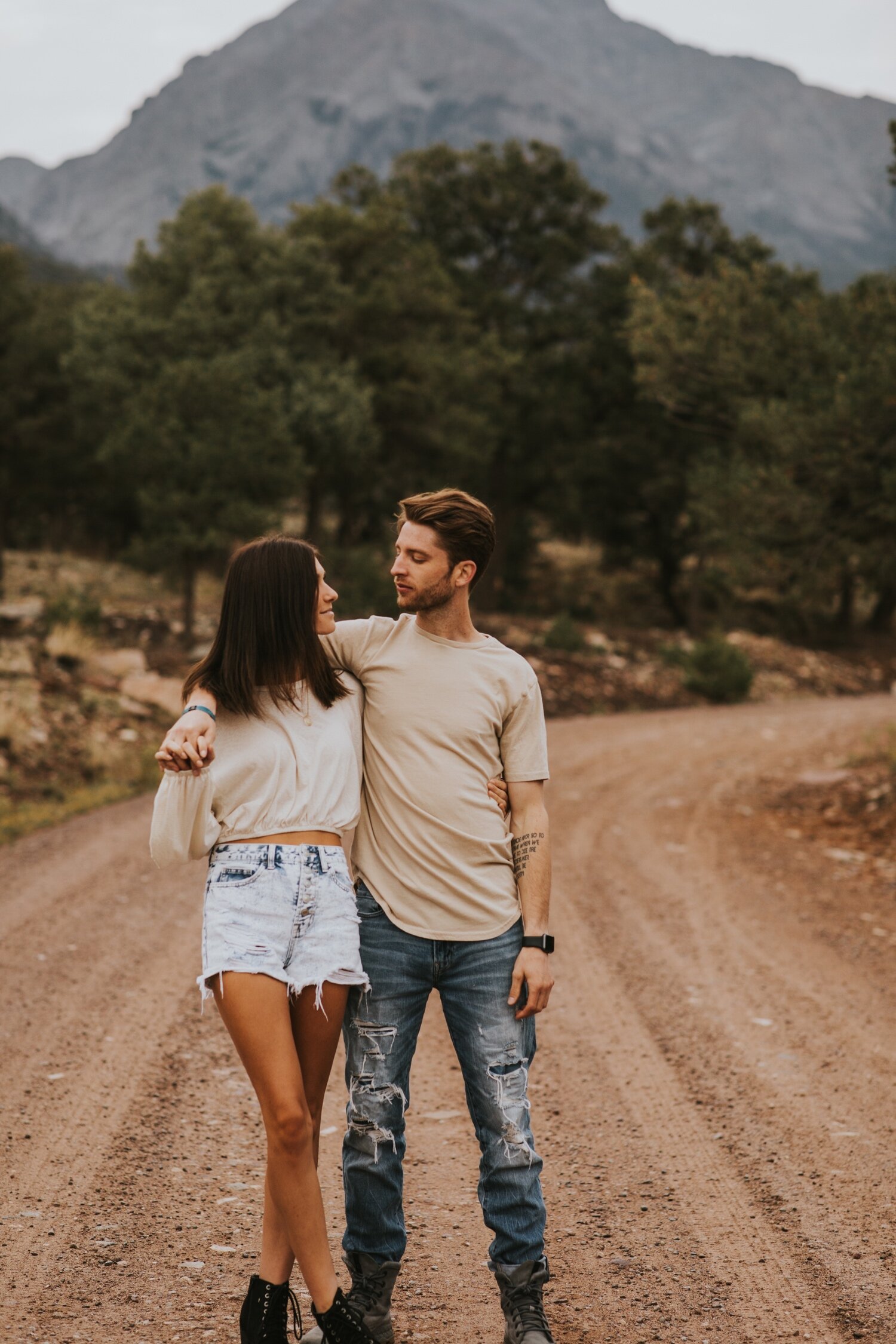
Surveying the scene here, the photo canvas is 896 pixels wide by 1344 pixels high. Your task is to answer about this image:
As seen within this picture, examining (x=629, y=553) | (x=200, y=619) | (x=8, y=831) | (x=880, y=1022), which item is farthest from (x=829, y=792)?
(x=629, y=553)

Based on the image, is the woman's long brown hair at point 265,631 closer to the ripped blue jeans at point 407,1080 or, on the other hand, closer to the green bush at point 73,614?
the ripped blue jeans at point 407,1080

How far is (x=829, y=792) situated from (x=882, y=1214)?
1015 centimetres

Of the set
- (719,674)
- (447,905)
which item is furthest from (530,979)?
(719,674)

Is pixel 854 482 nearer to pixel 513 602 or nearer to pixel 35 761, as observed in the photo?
pixel 35 761

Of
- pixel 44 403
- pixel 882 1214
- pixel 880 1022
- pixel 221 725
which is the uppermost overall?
pixel 44 403

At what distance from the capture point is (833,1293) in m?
3.20

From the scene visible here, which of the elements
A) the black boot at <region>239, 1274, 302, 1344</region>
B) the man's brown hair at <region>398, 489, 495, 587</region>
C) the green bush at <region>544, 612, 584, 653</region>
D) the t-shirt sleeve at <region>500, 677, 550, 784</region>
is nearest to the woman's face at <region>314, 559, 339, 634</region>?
the man's brown hair at <region>398, 489, 495, 587</region>

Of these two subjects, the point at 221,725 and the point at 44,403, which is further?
the point at 44,403

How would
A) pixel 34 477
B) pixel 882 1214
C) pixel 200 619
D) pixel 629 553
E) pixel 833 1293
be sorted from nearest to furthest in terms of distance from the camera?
pixel 833 1293 → pixel 882 1214 → pixel 200 619 → pixel 34 477 → pixel 629 553

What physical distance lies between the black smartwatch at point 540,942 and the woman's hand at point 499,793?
35 centimetres

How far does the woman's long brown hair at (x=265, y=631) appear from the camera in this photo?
9.10ft

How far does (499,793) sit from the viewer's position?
300cm

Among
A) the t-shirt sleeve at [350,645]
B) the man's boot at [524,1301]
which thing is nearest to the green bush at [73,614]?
the t-shirt sleeve at [350,645]

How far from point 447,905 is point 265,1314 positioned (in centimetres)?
107
